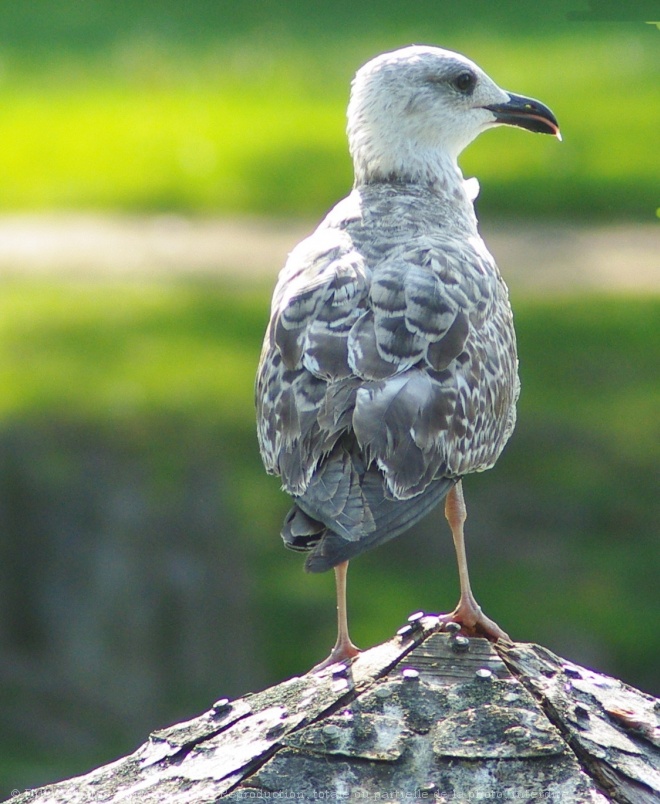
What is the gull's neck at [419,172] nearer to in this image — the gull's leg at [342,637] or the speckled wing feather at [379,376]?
the speckled wing feather at [379,376]

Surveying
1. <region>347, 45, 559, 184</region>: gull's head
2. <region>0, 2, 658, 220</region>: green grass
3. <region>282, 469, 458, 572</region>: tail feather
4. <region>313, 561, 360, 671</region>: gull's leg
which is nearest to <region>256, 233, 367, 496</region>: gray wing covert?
<region>282, 469, 458, 572</region>: tail feather

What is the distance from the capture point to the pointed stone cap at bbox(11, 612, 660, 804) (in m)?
3.63

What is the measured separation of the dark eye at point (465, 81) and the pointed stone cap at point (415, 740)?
281 centimetres

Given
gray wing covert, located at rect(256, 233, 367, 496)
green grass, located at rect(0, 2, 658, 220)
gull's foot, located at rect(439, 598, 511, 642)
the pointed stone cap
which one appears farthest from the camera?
green grass, located at rect(0, 2, 658, 220)

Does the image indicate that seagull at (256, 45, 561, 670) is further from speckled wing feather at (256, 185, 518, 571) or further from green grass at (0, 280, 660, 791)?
green grass at (0, 280, 660, 791)

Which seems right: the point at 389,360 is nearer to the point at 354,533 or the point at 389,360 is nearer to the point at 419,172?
the point at 354,533

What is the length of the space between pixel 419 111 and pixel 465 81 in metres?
0.22

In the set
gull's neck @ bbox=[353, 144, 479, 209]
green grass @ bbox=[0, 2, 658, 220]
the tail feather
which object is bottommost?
the tail feather

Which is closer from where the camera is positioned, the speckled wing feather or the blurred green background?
the speckled wing feather

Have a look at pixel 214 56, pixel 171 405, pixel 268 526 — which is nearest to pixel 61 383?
pixel 171 405

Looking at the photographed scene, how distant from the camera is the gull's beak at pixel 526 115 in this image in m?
6.36

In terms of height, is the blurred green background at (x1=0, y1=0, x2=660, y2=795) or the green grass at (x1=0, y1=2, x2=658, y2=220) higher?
the green grass at (x1=0, y1=2, x2=658, y2=220)

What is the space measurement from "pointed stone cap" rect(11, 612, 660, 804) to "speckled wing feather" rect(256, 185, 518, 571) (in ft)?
1.55

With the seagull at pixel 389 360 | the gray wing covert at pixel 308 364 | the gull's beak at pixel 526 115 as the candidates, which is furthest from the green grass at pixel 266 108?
the gray wing covert at pixel 308 364
